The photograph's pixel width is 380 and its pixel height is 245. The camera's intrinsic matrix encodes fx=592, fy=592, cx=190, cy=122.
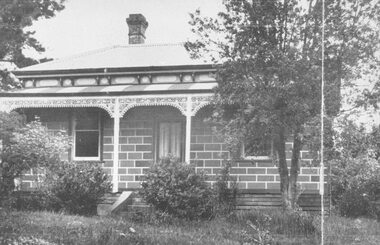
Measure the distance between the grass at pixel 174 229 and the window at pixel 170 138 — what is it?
537cm

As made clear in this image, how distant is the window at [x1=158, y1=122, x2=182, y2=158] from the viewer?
67.4 feet

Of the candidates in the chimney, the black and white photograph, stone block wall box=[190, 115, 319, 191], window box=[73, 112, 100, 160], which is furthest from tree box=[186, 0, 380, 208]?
the chimney

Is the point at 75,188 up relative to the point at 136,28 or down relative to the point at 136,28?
down

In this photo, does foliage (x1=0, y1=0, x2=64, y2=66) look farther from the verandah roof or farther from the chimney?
the chimney

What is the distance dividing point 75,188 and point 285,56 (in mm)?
6651

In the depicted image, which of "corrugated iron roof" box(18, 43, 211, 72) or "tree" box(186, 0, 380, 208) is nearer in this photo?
"tree" box(186, 0, 380, 208)

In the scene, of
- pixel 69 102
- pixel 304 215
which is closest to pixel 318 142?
pixel 304 215

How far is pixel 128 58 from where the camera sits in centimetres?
2255

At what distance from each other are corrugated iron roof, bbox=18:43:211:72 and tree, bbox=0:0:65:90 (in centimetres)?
139

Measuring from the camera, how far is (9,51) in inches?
765

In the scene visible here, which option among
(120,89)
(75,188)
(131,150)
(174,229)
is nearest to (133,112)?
(120,89)

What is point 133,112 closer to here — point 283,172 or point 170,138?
point 170,138

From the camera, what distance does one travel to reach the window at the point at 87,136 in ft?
68.6

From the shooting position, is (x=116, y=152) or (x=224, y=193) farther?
(x=116, y=152)
